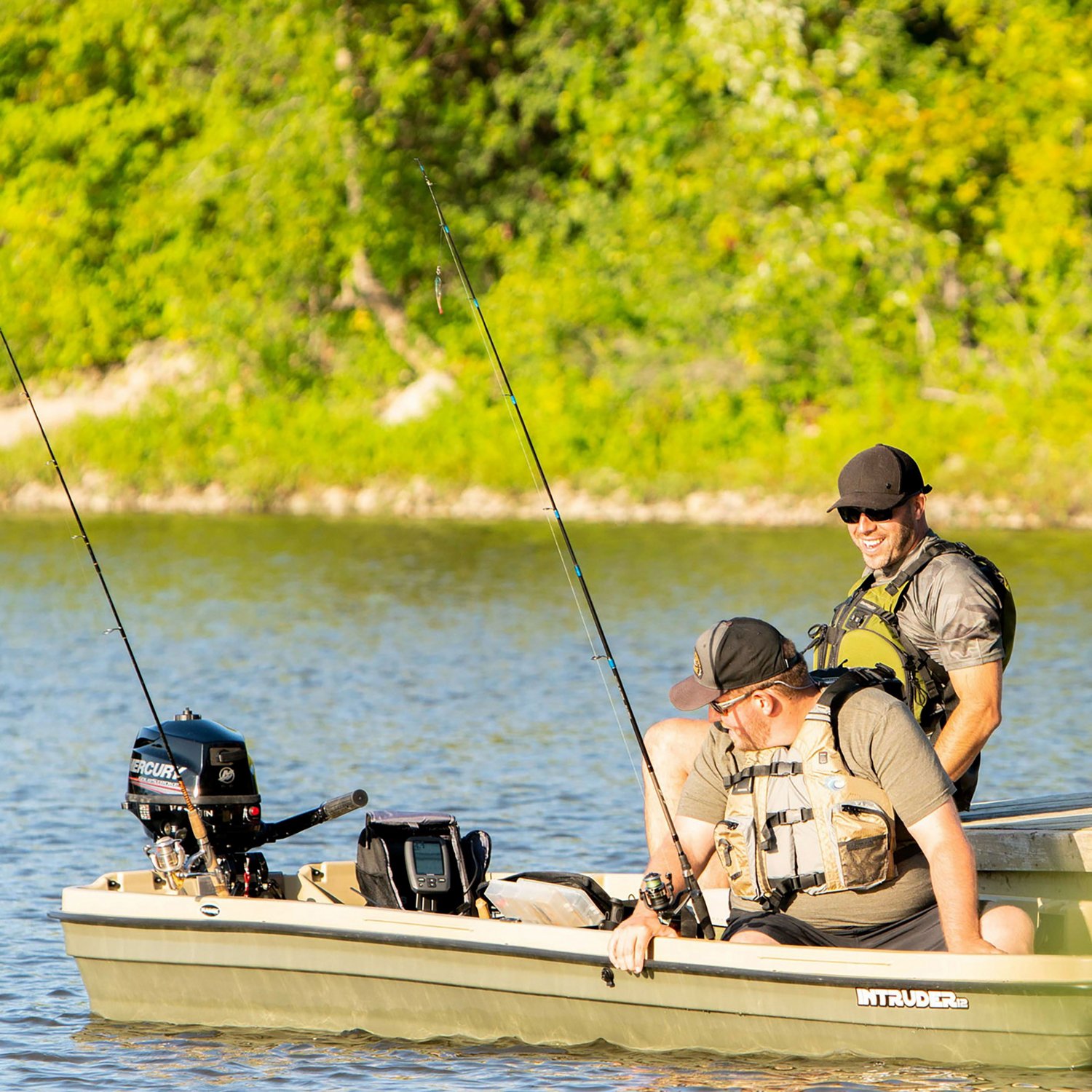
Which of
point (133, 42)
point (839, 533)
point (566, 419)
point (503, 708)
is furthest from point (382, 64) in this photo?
point (503, 708)

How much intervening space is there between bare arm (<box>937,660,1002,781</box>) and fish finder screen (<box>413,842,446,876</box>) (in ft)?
4.92

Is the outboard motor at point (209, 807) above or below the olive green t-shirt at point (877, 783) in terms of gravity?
above

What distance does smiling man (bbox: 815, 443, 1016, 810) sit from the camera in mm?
5359

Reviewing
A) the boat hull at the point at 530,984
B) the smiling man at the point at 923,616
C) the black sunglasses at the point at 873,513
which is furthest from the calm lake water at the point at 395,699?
the black sunglasses at the point at 873,513

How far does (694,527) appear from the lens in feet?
75.6

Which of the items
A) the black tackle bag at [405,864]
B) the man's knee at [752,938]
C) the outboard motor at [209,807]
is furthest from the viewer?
the outboard motor at [209,807]

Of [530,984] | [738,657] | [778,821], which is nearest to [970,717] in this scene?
[778,821]

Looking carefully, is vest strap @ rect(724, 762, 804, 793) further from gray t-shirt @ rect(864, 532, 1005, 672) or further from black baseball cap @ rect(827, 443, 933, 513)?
black baseball cap @ rect(827, 443, 933, 513)

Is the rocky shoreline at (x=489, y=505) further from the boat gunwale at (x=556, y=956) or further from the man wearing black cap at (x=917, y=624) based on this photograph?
the boat gunwale at (x=556, y=956)

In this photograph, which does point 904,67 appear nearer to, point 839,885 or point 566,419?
point 566,419

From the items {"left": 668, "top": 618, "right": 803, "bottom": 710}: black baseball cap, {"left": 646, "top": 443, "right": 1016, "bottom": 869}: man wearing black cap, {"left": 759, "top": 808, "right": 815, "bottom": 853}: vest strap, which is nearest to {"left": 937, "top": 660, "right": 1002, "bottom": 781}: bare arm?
{"left": 646, "top": 443, "right": 1016, "bottom": 869}: man wearing black cap

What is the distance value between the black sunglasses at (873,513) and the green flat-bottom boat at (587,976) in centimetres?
90

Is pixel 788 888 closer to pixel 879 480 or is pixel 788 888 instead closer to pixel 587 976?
pixel 587 976

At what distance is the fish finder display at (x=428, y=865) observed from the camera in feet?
19.7
